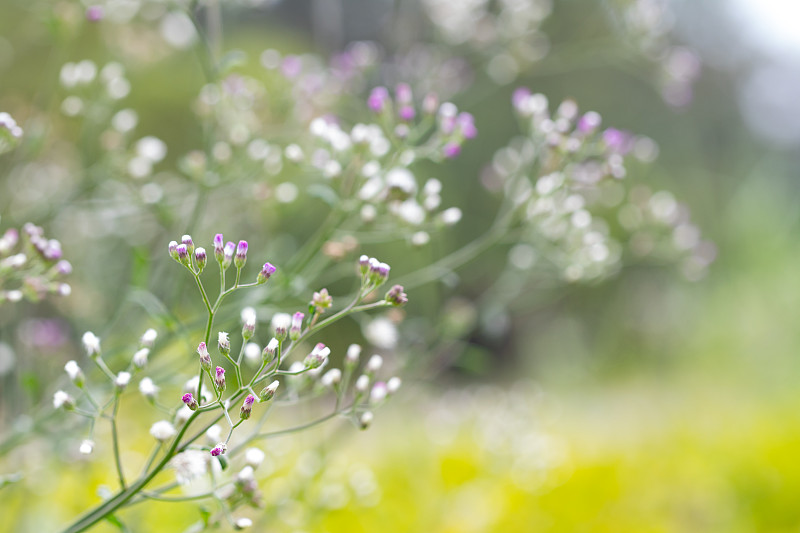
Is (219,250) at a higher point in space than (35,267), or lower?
lower

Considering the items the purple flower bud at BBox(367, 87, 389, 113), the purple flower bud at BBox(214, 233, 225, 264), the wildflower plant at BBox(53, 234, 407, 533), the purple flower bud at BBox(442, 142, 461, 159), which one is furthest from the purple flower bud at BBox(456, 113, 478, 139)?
the purple flower bud at BBox(214, 233, 225, 264)

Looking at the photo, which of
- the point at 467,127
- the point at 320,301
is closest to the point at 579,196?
the point at 467,127

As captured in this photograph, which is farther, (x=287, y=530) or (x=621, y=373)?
(x=621, y=373)

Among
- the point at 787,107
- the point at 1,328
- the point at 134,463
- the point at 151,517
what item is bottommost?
the point at 151,517

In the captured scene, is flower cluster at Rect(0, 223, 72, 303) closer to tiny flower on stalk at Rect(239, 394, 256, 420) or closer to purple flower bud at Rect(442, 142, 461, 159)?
tiny flower on stalk at Rect(239, 394, 256, 420)

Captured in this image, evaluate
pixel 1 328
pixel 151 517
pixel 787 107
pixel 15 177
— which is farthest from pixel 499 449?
pixel 787 107

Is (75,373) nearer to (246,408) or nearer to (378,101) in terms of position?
(246,408)

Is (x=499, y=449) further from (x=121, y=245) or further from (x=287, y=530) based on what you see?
(x=121, y=245)

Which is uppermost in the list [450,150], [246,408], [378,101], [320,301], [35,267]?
[378,101]
